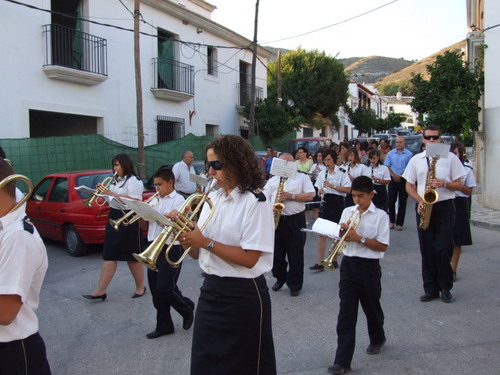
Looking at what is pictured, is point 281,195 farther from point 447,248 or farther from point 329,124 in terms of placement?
point 329,124

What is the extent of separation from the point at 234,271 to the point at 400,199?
8.43 metres

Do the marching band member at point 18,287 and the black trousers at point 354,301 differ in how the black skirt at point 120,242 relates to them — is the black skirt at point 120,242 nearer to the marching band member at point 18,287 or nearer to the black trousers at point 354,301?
the black trousers at point 354,301

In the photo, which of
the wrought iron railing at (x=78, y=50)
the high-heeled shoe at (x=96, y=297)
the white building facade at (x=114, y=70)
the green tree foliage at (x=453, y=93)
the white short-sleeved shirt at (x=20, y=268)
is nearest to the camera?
the white short-sleeved shirt at (x=20, y=268)

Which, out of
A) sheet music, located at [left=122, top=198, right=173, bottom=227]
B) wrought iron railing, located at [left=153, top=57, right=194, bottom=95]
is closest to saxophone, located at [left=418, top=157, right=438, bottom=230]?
sheet music, located at [left=122, top=198, right=173, bottom=227]

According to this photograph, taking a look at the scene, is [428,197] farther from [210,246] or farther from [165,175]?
[210,246]

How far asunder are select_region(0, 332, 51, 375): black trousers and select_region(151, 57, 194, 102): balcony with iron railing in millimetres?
14839

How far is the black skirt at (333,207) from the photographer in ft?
25.6

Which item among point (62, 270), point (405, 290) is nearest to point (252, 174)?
point (405, 290)

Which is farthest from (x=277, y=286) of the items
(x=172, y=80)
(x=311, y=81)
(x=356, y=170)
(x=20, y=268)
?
(x=311, y=81)

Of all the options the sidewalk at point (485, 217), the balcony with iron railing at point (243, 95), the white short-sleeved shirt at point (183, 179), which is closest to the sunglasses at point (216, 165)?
the white short-sleeved shirt at point (183, 179)

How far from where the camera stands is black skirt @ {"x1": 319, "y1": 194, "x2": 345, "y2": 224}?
781 centimetres

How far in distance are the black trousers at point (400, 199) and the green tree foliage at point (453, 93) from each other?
4.02 meters

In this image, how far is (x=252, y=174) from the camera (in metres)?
2.76

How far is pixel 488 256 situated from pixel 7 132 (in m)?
11.0
